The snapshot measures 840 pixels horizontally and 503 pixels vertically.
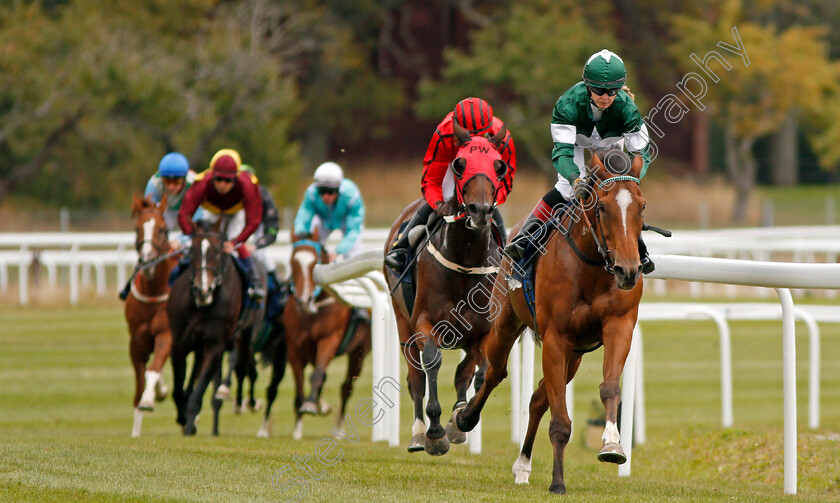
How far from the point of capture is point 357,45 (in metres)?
33.2

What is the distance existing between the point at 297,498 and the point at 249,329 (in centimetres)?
584

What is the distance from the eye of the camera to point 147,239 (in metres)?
10.1

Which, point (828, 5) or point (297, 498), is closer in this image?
point (297, 498)

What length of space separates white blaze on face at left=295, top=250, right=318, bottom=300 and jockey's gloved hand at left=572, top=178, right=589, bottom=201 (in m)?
5.04

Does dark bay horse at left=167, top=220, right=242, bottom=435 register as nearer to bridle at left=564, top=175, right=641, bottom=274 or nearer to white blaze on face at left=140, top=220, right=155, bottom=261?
white blaze on face at left=140, top=220, right=155, bottom=261

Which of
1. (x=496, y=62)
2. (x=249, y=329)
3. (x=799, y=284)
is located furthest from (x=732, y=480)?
(x=496, y=62)

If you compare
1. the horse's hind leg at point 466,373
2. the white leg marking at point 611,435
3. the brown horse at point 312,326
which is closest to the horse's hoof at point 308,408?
the brown horse at point 312,326

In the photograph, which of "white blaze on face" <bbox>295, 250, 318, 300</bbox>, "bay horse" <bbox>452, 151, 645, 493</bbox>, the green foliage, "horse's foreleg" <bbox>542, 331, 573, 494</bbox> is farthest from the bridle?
the green foliage

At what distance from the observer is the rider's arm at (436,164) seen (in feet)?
22.9

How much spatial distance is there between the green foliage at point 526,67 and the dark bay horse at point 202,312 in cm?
2026

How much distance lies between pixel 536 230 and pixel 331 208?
16.6ft

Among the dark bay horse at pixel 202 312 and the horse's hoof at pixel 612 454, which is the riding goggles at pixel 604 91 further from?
the dark bay horse at pixel 202 312

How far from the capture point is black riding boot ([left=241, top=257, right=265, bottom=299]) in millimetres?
10133

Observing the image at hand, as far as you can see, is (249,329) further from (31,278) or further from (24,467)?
(31,278)
